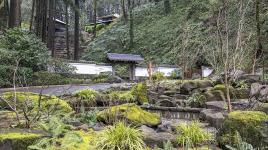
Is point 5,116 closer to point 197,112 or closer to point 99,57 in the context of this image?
point 197,112

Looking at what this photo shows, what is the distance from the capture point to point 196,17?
40688 mm

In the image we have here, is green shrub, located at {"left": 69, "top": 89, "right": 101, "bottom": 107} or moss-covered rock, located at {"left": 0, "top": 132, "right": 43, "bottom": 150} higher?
green shrub, located at {"left": 69, "top": 89, "right": 101, "bottom": 107}

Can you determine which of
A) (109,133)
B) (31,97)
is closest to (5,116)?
(31,97)

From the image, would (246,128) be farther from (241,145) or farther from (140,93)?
(140,93)

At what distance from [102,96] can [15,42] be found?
10.7 metres

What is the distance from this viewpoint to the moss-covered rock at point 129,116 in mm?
8797

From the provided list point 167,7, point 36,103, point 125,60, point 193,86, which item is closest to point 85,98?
point 36,103

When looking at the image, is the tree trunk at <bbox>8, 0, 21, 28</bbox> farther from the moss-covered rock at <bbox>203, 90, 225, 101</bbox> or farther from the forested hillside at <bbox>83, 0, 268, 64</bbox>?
the moss-covered rock at <bbox>203, 90, 225, 101</bbox>

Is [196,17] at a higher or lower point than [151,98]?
higher

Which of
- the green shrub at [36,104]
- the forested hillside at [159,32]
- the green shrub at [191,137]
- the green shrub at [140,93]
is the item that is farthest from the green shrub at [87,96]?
the forested hillside at [159,32]

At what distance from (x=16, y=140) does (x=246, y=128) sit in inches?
154

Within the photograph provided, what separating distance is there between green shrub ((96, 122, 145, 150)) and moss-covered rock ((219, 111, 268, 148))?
1616 millimetres

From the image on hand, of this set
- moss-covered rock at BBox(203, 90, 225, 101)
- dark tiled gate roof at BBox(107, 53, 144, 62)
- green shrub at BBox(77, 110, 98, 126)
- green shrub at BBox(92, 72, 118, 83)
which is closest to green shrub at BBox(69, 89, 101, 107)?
green shrub at BBox(77, 110, 98, 126)

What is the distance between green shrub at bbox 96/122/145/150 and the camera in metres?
6.23
